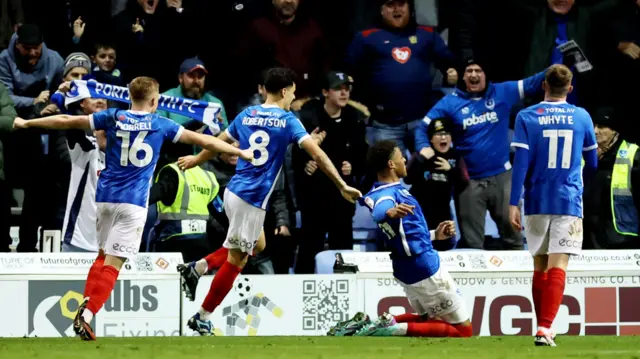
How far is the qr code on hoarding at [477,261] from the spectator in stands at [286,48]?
309cm

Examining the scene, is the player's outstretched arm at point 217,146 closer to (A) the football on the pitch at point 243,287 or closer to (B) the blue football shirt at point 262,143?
(B) the blue football shirt at point 262,143

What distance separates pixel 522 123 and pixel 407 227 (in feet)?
4.24

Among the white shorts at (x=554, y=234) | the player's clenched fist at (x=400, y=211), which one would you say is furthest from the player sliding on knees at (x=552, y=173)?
the player's clenched fist at (x=400, y=211)

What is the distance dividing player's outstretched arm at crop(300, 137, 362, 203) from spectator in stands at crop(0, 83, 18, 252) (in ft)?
11.3

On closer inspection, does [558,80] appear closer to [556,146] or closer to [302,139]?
[556,146]

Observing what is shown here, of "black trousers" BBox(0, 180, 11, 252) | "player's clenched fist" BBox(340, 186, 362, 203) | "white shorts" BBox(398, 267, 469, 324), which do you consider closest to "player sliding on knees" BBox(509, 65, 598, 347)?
"white shorts" BBox(398, 267, 469, 324)

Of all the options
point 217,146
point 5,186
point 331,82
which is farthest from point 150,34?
point 217,146

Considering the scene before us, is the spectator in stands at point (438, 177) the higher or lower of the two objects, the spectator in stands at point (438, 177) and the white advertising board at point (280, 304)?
the higher

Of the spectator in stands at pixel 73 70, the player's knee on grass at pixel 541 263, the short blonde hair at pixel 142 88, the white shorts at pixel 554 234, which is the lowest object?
the player's knee on grass at pixel 541 263

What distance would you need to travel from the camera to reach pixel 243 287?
12016mm

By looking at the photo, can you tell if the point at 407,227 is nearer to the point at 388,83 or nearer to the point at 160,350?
the point at 160,350

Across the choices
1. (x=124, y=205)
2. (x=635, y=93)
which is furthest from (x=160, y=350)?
(x=635, y=93)

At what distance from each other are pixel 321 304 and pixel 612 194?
365cm

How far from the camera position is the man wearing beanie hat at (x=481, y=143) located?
45.6ft
